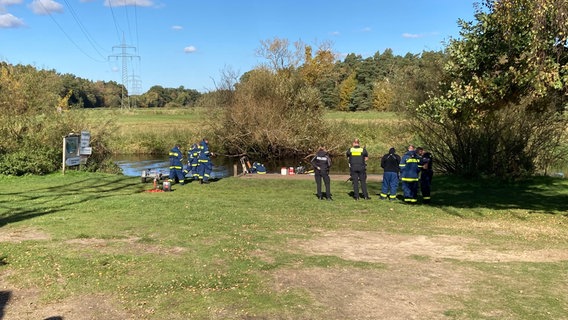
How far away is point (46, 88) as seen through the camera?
27547mm

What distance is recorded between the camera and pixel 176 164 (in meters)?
19.0

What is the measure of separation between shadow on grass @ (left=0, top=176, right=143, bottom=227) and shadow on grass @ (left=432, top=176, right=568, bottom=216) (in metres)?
11.4

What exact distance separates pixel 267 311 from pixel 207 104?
1388 inches

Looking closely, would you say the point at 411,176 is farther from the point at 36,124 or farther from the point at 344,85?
the point at 344,85

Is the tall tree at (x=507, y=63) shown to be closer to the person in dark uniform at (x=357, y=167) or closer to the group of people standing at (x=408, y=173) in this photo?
the group of people standing at (x=408, y=173)

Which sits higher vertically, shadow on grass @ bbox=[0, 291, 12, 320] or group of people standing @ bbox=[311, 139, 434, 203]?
group of people standing @ bbox=[311, 139, 434, 203]

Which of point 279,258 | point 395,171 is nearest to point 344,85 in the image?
point 395,171

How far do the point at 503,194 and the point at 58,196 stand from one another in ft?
51.7

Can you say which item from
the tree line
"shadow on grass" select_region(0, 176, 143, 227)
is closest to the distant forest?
the tree line

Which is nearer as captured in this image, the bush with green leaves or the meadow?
the meadow

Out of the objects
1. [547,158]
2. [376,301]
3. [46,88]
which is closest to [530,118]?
[547,158]

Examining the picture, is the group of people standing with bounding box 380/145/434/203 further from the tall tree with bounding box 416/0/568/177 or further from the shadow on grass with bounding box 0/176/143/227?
the shadow on grass with bounding box 0/176/143/227

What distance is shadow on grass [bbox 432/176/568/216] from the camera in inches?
562

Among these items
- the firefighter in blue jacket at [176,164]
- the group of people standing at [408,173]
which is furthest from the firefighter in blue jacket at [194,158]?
the group of people standing at [408,173]
